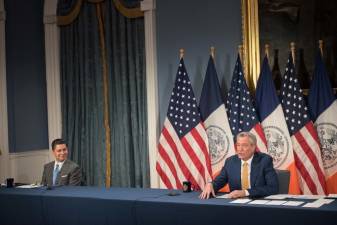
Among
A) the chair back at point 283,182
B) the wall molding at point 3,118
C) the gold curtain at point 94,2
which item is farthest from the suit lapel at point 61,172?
the gold curtain at point 94,2

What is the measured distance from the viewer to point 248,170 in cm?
462

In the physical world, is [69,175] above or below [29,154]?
below

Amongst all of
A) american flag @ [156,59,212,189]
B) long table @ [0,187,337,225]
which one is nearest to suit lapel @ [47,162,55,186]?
long table @ [0,187,337,225]

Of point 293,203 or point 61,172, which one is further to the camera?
point 61,172

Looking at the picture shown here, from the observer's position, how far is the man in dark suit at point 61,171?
5543 mm

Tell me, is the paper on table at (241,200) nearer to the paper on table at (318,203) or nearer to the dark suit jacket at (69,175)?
the paper on table at (318,203)

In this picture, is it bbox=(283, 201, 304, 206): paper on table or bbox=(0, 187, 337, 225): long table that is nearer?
bbox=(0, 187, 337, 225): long table

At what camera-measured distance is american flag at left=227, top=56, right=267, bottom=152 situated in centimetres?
622

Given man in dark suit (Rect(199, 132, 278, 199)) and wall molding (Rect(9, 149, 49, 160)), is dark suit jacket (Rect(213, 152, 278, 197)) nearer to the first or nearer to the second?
man in dark suit (Rect(199, 132, 278, 199))

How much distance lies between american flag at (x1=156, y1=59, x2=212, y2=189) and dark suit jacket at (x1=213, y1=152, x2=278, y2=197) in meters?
1.76

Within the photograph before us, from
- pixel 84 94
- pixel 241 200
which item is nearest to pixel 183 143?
pixel 84 94

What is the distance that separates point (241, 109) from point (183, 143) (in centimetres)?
83

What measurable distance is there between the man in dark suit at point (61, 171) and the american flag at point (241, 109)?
76.0 inches

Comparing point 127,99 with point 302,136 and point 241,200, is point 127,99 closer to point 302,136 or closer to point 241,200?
point 302,136
